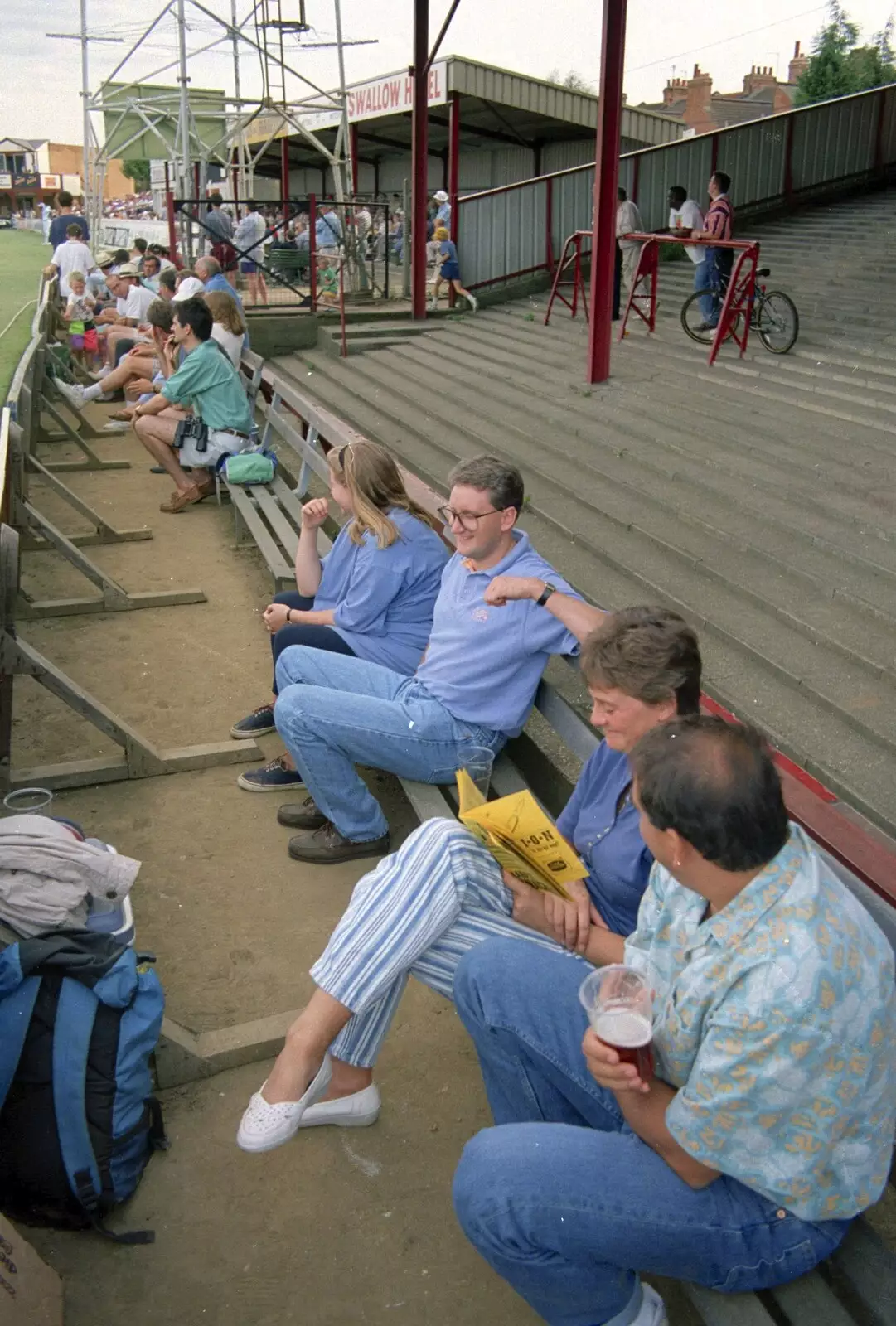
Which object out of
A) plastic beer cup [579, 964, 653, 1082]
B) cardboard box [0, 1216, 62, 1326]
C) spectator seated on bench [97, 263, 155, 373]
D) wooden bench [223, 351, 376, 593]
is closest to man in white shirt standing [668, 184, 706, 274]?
spectator seated on bench [97, 263, 155, 373]

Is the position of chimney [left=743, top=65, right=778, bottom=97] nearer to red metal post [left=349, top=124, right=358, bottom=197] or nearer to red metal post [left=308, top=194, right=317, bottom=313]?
red metal post [left=349, top=124, right=358, bottom=197]

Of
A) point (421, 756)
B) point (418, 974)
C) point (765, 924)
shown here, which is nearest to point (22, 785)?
point (421, 756)

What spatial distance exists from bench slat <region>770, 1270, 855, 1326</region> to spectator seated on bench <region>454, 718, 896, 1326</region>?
0.05 meters

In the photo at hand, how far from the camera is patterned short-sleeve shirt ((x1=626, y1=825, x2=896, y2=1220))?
164 centimetres

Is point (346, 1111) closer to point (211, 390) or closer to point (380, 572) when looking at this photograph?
point (380, 572)

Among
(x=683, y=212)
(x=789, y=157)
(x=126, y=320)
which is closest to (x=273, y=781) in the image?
(x=683, y=212)

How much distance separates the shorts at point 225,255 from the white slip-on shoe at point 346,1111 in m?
13.2

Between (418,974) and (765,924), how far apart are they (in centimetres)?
112

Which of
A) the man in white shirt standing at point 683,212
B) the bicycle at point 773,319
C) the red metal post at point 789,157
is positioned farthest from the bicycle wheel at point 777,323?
the red metal post at point 789,157

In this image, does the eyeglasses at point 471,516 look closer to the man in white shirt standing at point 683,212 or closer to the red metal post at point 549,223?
the man in white shirt standing at point 683,212

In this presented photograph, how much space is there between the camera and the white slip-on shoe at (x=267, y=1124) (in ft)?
8.23

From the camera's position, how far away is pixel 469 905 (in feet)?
8.41

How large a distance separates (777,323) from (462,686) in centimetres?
751

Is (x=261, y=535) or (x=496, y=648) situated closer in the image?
(x=496, y=648)
